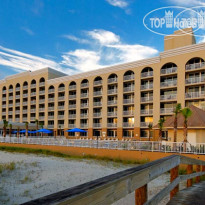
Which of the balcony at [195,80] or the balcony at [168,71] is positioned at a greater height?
the balcony at [168,71]

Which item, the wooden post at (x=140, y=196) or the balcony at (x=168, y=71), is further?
the balcony at (x=168, y=71)

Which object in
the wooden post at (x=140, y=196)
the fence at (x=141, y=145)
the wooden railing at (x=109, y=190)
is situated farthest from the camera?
the fence at (x=141, y=145)

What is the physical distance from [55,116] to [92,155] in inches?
1331

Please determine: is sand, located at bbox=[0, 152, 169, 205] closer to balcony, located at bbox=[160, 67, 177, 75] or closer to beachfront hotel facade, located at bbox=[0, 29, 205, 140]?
beachfront hotel facade, located at bbox=[0, 29, 205, 140]

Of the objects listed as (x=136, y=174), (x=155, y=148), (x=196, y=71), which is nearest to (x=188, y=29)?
(x=196, y=71)

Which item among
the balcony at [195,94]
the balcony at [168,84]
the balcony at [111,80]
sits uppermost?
the balcony at [111,80]

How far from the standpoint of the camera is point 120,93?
43.7m

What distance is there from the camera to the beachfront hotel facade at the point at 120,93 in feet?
120

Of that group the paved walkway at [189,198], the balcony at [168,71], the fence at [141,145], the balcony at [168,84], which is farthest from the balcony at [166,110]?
the paved walkway at [189,198]

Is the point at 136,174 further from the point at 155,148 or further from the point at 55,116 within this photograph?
the point at 55,116

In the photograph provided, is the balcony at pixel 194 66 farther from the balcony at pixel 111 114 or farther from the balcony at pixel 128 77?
the balcony at pixel 111 114

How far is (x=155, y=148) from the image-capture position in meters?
18.3

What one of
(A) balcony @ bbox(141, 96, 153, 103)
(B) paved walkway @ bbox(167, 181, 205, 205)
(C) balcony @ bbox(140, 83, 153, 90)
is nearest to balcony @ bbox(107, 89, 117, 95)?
(C) balcony @ bbox(140, 83, 153, 90)

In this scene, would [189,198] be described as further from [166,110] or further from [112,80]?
[112,80]
